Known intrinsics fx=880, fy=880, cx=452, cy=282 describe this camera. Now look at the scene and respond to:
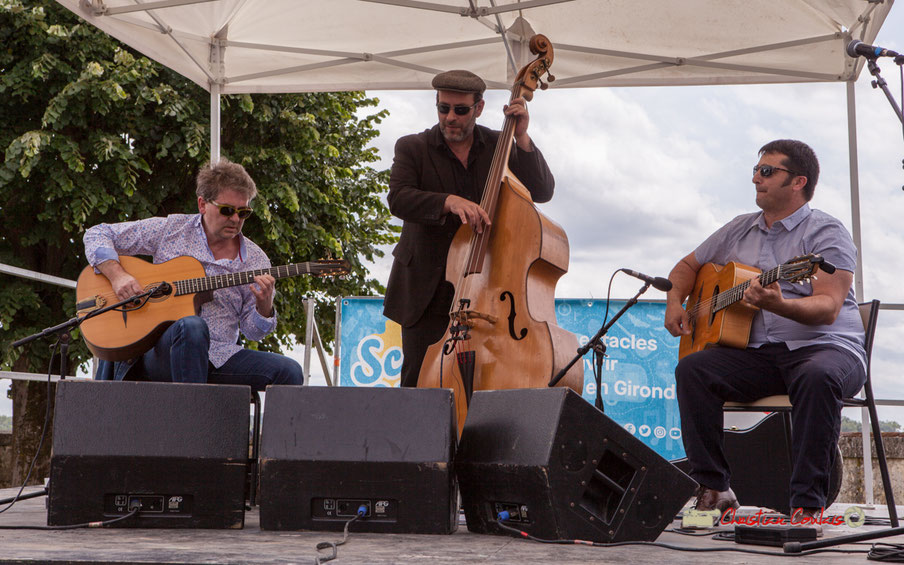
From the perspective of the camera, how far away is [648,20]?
494cm

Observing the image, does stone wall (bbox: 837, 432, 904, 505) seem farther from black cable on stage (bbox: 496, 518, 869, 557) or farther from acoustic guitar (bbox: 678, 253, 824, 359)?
black cable on stage (bbox: 496, 518, 869, 557)

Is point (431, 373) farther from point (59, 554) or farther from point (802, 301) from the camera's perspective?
point (59, 554)

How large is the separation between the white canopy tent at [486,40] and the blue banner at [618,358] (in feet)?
3.66

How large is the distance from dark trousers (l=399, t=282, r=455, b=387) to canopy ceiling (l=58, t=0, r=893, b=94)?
5.59 ft

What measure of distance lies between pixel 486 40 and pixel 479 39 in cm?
4

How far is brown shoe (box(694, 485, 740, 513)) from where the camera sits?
3268mm

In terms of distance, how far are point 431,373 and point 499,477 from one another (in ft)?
→ 3.22

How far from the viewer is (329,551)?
2.04 metres

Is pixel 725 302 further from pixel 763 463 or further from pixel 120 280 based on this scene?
pixel 120 280

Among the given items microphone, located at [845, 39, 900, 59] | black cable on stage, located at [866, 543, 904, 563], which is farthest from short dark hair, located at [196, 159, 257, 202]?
black cable on stage, located at [866, 543, 904, 563]

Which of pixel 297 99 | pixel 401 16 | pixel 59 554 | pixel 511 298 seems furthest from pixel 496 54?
pixel 297 99

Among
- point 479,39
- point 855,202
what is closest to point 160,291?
point 479,39

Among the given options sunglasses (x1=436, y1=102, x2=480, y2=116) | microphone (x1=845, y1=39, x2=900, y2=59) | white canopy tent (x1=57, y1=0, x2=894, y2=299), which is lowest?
microphone (x1=845, y1=39, x2=900, y2=59)

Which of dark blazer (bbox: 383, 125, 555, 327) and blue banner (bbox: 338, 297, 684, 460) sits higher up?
dark blazer (bbox: 383, 125, 555, 327)
